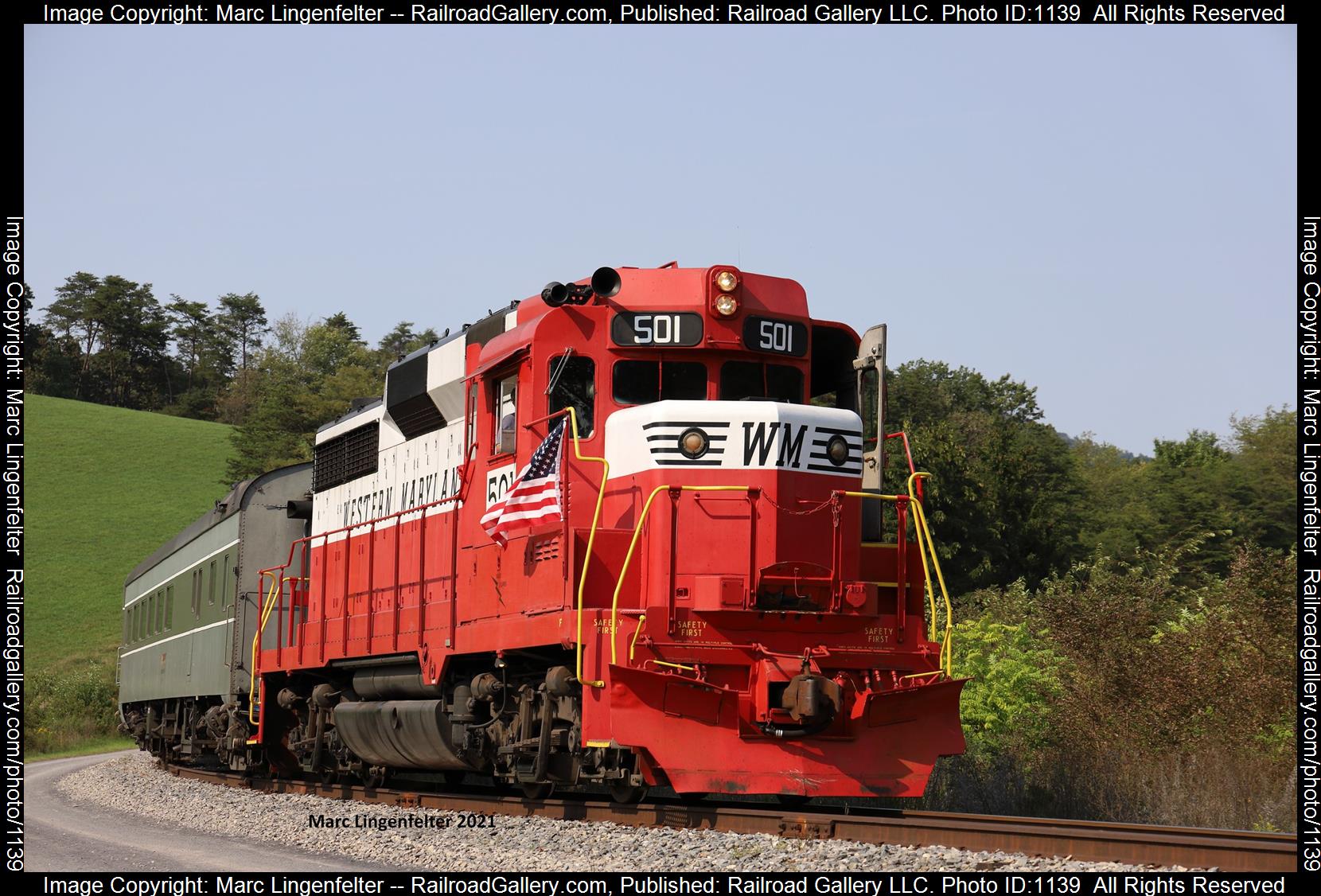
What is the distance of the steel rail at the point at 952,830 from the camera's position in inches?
321

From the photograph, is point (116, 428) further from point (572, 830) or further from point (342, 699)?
point (572, 830)

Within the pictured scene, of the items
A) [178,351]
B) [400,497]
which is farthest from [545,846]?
[178,351]

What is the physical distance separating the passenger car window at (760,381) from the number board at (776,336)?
0.15 meters

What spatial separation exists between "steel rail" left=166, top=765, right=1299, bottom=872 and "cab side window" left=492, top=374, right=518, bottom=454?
3039 millimetres

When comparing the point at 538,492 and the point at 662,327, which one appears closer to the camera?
the point at 538,492

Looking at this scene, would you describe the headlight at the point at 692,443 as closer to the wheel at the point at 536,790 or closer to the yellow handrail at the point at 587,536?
the yellow handrail at the point at 587,536

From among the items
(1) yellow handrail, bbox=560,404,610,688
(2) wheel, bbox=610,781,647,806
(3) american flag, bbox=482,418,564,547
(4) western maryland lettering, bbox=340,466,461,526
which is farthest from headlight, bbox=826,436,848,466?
(4) western maryland lettering, bbox=340,466,461,526

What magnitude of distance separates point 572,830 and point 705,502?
265 centimetres

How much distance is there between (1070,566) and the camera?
151 feet

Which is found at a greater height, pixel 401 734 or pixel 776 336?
pixel 776 336

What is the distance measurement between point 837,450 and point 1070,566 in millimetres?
36613

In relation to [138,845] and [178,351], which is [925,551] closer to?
[138,845]

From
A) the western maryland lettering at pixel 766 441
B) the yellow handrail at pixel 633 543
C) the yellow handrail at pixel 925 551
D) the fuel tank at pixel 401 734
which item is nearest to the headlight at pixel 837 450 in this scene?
the yellow handrail at pixel 925 551

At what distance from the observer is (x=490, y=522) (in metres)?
12.2
